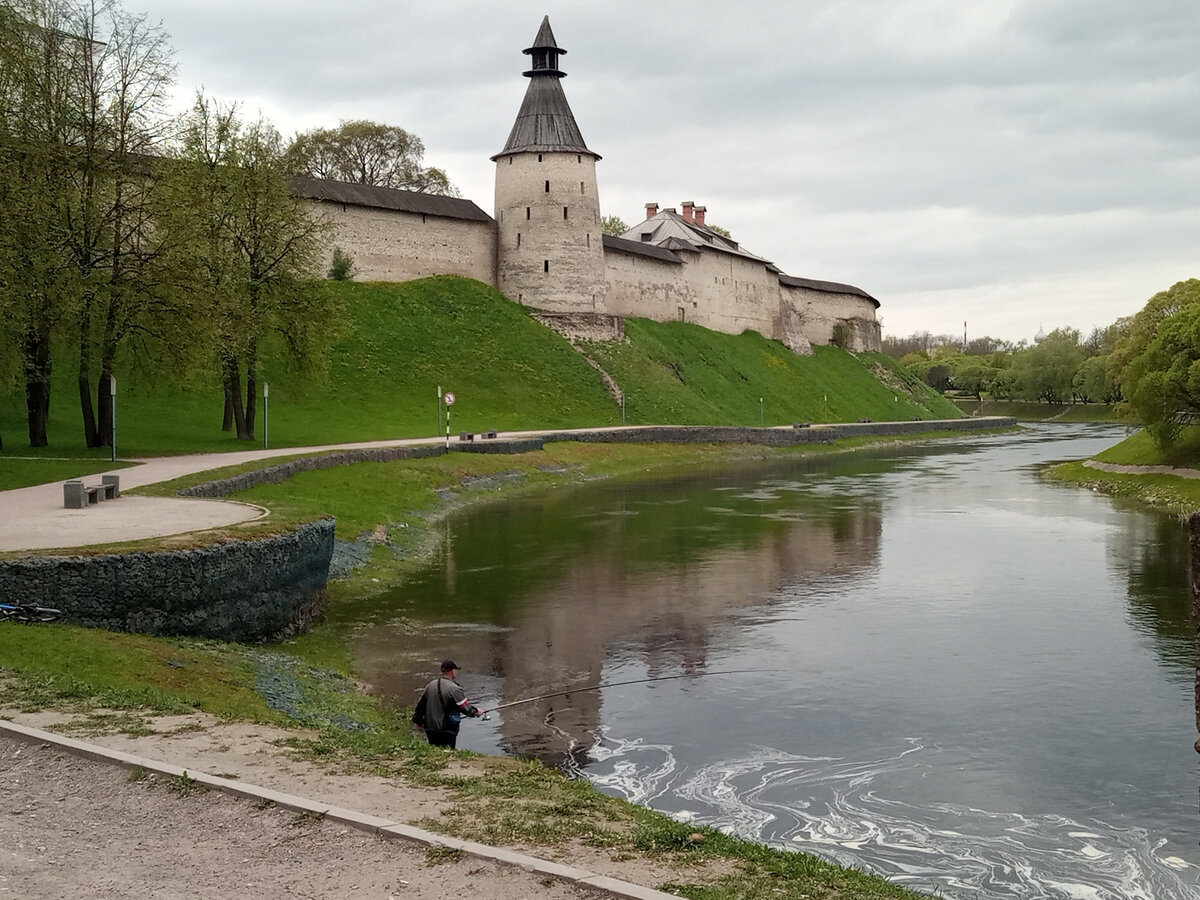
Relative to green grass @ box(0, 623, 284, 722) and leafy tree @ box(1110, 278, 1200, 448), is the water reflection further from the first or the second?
leafy tree @ box(1110, 278, 1200, 448)

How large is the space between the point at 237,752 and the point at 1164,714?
10689 millimetres

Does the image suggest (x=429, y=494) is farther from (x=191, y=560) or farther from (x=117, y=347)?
(x=191, y=560)

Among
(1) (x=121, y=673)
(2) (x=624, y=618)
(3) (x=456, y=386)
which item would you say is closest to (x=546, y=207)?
(3) (x=456, y=386)

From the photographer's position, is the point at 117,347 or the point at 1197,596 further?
the point at 117,347

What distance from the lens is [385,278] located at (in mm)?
66500

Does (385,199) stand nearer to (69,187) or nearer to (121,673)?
(69,187)

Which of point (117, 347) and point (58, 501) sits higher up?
point (117, 347)

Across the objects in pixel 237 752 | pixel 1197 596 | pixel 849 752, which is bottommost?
pixel 849 752

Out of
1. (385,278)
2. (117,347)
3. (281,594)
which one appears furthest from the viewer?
(385,278)

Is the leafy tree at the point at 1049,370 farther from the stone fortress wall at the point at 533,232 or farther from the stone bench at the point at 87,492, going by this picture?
the stone bench at the point at 87,492

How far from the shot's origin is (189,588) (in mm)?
16031

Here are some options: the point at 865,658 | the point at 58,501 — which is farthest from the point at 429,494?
the point at 865,658

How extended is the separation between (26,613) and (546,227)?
5878cm

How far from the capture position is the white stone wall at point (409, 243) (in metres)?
64.9
